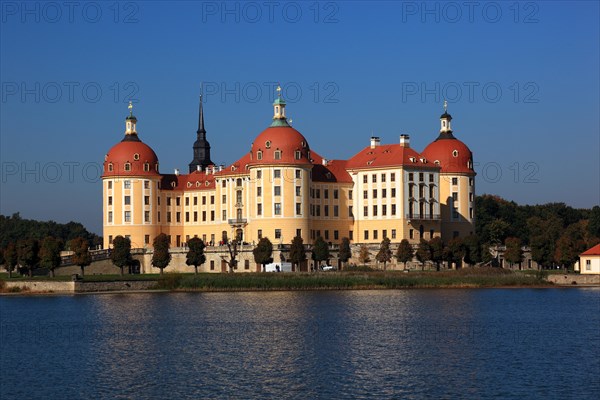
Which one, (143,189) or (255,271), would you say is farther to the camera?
(143,189)

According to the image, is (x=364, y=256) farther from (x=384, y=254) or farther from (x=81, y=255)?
(x=81, y=255)

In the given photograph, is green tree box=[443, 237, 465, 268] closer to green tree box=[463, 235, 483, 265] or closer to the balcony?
green tree box=[463, 235, 483, 265]

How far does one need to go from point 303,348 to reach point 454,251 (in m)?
58.3

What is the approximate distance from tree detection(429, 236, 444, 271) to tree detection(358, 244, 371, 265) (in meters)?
6.44

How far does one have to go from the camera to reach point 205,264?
4459 inches

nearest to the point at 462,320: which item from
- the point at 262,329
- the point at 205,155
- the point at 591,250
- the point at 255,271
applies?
the point at 262,329

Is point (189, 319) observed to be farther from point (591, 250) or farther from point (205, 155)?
point (205, 155)

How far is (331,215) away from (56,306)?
4460cm

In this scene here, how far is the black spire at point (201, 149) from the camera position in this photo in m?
141

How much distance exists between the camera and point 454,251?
108250mm

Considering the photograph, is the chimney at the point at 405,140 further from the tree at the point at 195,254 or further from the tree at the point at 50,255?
the tree at the point at 50,255

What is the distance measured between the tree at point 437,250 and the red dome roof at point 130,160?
30738 mm

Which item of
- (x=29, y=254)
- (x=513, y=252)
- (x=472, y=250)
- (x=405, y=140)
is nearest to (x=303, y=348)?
(x=29, y=254)

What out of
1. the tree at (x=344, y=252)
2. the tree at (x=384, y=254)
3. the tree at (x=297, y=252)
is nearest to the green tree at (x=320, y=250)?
the tree at (x=297, y=252)
